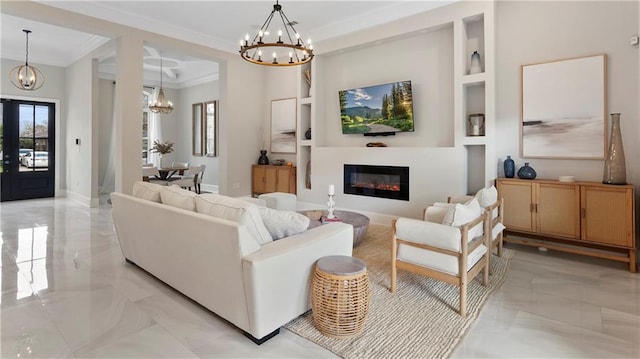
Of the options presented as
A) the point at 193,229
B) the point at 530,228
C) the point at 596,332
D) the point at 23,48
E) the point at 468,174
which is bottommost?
the point at 596,332

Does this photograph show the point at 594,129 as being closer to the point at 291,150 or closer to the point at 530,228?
the point at 530,228

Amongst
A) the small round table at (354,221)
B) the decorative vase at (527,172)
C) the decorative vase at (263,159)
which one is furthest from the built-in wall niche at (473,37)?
the decorative vase at (263,159)

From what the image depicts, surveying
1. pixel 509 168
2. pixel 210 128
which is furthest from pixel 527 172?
pixel 210 128

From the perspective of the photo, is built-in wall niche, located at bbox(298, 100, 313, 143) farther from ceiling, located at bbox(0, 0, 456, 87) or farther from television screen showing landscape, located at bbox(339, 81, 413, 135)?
ceiling, located at bbox(0, 0, 456, 87)

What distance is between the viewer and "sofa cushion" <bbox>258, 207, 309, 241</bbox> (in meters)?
2.33

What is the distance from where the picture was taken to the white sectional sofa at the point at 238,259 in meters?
1.99

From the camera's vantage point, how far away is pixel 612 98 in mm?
3693

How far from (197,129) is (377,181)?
615 cm

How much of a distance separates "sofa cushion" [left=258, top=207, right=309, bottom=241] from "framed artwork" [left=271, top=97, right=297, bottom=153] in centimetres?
474

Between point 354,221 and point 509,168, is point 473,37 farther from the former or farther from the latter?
point 354,221

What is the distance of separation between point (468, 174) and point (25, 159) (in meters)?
9.24

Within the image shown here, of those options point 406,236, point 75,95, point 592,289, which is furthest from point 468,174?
point 75,95

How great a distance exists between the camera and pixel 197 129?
9539mm

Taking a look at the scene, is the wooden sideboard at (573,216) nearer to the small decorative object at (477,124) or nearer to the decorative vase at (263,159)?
the small decorative object at (477,124)
